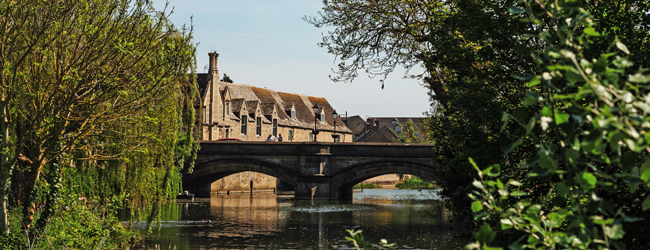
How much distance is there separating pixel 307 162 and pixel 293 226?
14.3 metres

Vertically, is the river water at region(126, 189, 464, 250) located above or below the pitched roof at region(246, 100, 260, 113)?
below

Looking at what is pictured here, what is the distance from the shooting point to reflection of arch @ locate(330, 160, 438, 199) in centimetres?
3691

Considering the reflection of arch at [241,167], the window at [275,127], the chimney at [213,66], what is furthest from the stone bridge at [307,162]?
the window at [275,127]

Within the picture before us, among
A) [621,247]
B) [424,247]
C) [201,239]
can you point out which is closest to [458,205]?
[424,247]

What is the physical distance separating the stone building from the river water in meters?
10.2

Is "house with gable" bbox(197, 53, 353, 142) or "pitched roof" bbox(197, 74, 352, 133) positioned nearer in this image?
"house with gable" bbox(197, 53, 353, 142)

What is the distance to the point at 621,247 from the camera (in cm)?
258

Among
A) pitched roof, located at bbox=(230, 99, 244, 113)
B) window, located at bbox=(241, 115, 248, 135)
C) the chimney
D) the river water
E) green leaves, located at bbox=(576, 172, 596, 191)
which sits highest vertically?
the chimney

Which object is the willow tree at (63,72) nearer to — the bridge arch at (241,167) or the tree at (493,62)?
the tree at (493,62)

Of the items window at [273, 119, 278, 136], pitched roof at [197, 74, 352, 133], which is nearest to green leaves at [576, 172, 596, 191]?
pitched roof at [197, 74, 352, 133]

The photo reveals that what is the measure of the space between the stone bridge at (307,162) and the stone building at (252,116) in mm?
3279

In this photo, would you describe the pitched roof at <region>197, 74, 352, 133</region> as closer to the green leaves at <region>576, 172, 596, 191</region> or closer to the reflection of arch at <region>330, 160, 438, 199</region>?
the reflection of arch at <region>330, 160, 438, 199</region>

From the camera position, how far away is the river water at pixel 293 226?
781 inches

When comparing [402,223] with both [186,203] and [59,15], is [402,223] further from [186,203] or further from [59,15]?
[59,15]
